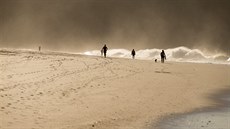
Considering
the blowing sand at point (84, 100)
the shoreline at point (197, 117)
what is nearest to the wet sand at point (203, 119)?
the shoreline at point (197, 117)

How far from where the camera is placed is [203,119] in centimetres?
1517

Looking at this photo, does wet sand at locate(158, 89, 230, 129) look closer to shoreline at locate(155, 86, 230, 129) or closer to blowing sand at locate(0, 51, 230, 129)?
shoreline at locate(155, 86, 230, 129)

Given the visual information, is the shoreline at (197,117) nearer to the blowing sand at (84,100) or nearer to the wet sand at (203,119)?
the wet sand at (203,119)

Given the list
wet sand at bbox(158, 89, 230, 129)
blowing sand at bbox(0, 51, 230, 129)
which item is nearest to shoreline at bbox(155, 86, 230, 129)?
wet sand at bbox(158, 89, 230, 129)

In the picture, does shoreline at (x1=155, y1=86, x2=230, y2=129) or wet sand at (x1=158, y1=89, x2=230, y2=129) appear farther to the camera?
shoreline at (x1=155, y1=86, x2=230, y2=129)

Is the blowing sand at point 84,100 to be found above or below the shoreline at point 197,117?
above

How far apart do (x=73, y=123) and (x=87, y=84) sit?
32.4ft

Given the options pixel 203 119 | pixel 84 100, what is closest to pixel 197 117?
pixel 203 119

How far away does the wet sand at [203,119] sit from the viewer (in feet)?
44.8

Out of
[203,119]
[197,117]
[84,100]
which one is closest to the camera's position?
[203,119]

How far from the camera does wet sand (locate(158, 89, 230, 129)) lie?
44.8 ft

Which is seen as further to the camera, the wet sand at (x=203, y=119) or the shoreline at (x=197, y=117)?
the shoreline at (x=197, y=117)

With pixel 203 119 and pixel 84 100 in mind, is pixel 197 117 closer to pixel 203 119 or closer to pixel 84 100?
pixel 203 119

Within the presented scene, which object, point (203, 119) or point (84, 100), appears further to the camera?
point (84, 100)
